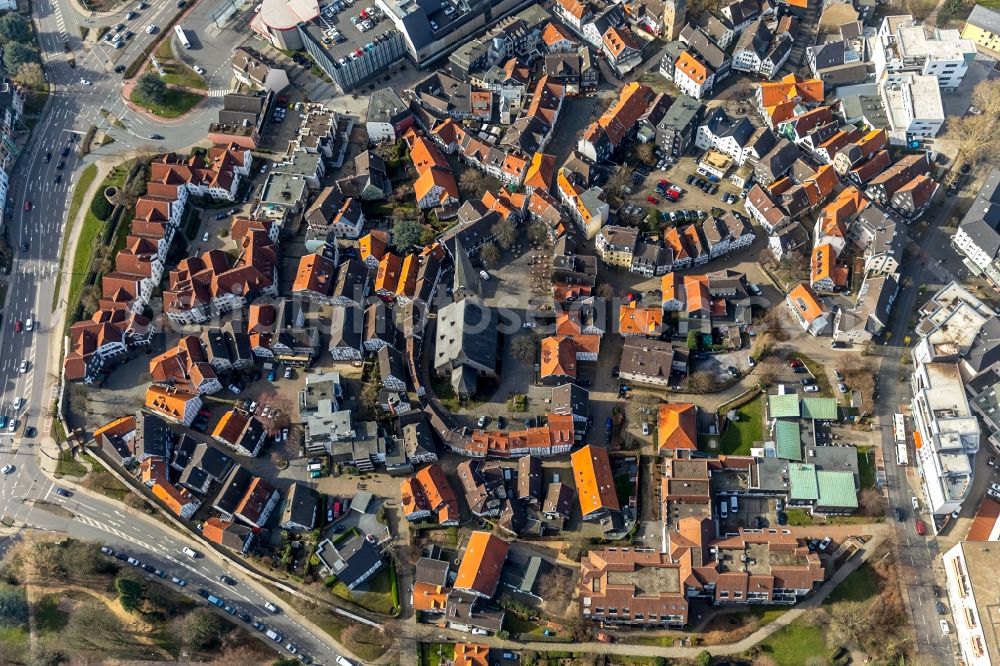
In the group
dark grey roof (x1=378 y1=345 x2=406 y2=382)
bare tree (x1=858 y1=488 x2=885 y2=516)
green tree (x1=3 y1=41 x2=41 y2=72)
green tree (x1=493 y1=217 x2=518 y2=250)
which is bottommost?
bare tree (x1=858 y1=488 x2=885 y2=516)

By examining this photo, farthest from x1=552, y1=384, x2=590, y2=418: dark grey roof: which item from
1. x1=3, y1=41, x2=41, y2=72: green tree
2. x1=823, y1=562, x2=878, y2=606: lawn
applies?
x1=3, y1=41, x2=41, y2=72: green tree

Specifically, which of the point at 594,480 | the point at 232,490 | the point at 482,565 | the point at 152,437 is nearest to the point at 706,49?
the point at 594,480

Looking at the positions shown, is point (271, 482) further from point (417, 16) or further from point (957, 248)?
point (957, 248)

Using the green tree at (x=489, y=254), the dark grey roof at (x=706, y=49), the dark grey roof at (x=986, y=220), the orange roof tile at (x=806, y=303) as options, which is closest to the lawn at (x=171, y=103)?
the green tree at (x=489, y=254)

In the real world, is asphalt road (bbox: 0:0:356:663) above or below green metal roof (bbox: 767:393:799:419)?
above

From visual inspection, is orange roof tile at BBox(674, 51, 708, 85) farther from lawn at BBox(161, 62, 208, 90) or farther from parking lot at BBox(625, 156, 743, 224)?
lawn at BBox(161, 62, 208, 90)

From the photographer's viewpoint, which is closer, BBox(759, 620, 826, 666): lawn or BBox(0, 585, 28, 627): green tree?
BBox(759, 620, 826, 666): lawn

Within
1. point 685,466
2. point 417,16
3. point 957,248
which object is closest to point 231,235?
point 417,16
